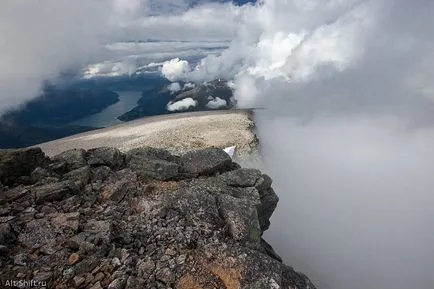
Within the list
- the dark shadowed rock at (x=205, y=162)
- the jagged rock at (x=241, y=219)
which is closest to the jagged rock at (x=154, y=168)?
the dark shadowed rock at (x=205, y=162)

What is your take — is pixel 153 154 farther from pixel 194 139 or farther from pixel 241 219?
pixel 194 139

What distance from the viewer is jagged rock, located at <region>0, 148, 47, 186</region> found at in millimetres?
21922

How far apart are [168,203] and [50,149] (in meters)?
98.4

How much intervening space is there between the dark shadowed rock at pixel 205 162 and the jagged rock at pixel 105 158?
4643 mm

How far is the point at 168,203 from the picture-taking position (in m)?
20.4

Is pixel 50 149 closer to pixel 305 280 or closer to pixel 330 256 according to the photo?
pixel 330 256

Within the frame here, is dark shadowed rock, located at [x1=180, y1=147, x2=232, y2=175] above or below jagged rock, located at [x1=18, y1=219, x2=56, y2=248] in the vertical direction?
below

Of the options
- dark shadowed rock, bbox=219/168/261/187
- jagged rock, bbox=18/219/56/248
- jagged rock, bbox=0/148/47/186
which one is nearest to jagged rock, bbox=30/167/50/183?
jagged rock, bbox=0/148/47/186

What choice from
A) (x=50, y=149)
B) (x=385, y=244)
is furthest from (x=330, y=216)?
(x=50, y=149)

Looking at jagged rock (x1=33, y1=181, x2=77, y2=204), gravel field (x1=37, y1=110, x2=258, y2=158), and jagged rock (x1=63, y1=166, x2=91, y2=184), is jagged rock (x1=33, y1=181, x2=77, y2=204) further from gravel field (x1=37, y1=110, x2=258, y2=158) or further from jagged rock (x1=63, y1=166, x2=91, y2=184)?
gravel field (x1=37, y1=110, x2=258, y2=158)

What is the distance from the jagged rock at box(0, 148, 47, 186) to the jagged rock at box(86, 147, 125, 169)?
121 inches

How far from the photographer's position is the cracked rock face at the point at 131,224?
1530cm

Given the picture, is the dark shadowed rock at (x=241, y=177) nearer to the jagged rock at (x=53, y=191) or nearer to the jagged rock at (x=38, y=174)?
the jagged rock at (x=53, y=191)

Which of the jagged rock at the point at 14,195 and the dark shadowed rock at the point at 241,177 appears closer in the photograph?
the jagged rock at the point at 14,195
